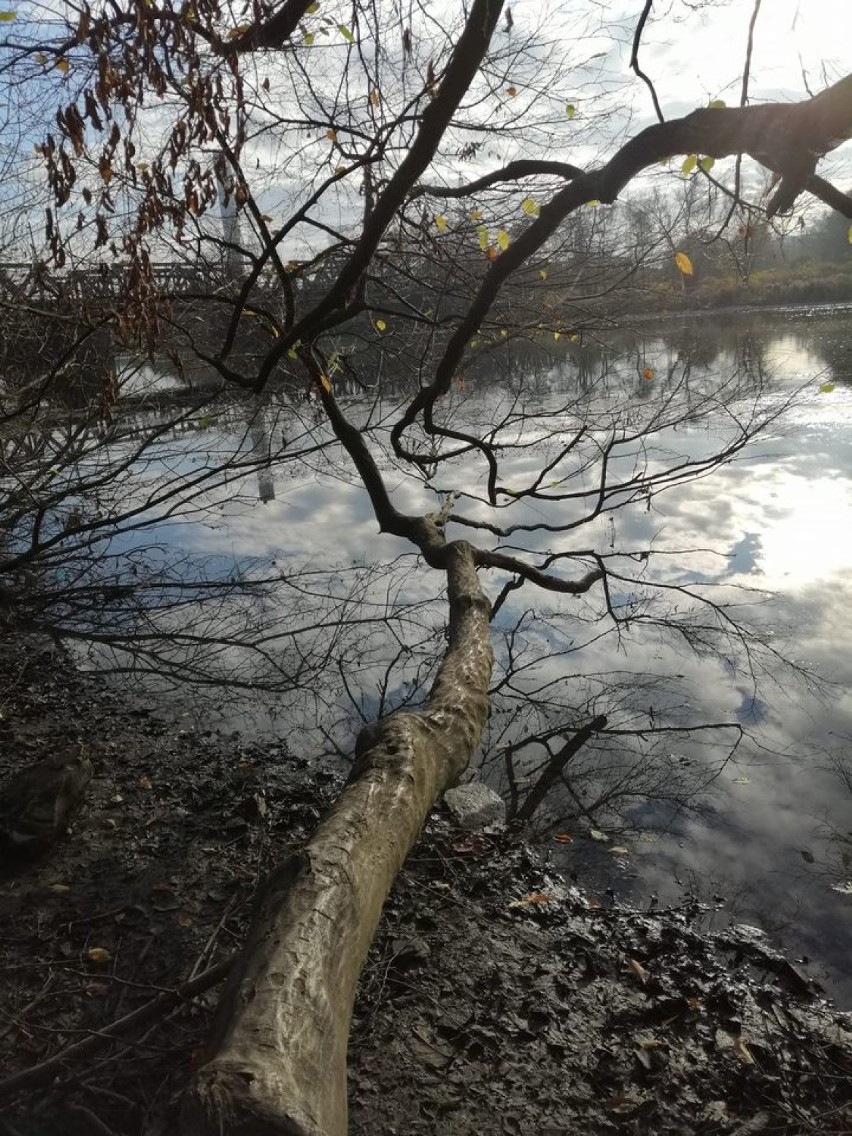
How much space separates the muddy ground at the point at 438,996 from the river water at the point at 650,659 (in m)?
0.40

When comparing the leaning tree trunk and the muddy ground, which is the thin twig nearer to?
the muddy ground

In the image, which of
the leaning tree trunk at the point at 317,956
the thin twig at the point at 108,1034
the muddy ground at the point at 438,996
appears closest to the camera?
the leaning tree trunk at the point at 317,956

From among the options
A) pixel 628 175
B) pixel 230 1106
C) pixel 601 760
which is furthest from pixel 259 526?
pixel 230 1106

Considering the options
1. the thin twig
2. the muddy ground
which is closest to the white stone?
the muddy ground

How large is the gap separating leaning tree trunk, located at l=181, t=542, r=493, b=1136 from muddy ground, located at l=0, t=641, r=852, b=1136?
0.27 m

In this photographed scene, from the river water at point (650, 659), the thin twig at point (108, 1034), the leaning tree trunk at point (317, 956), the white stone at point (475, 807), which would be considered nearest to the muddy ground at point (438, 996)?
the thin twig at point (108, 1034)

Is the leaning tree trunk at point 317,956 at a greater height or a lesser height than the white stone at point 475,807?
greater

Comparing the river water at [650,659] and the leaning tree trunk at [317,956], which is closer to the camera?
the leaning tree trunk at [317,956]

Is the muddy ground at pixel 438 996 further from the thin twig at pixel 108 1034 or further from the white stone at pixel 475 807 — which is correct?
the white stone at pixel 475 807

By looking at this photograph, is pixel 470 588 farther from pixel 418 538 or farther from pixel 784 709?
pixel 784 709

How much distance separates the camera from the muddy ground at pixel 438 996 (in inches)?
91.6

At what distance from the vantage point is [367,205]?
508cm

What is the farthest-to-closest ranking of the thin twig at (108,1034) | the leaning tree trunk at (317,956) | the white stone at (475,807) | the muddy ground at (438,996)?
the white stone at (475,807) → the muddy ground at (438,996) → the thin twig at (108,1034) → the leaning tree trunk at (317,956)

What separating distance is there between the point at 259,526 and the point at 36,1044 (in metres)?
7.47
